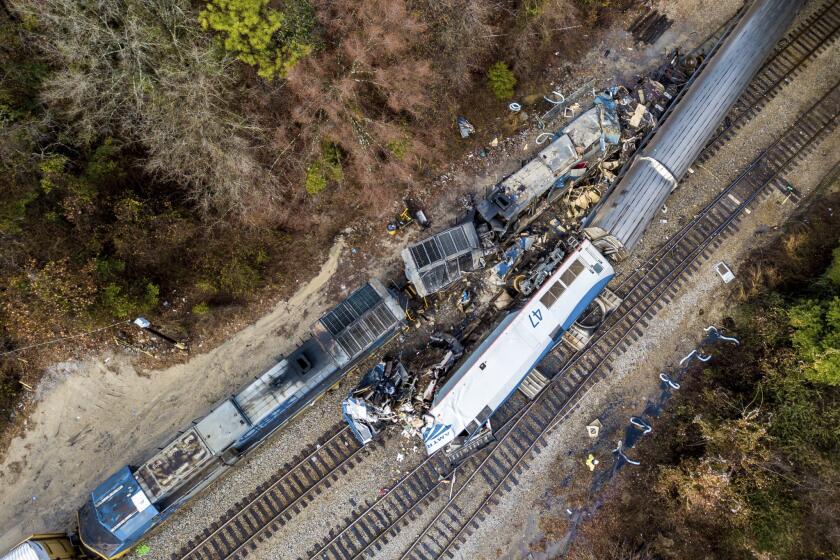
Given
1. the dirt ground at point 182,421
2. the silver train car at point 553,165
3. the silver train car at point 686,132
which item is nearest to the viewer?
the dirt ground at point 182,421

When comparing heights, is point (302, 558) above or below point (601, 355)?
above

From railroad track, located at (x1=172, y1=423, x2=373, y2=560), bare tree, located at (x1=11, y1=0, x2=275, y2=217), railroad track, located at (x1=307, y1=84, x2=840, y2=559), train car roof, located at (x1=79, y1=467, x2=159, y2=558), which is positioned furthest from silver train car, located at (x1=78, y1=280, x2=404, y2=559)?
bare tree, located at (x1=11, y1=0, x2=275, y2=217)

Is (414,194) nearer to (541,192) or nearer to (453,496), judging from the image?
(541,192)

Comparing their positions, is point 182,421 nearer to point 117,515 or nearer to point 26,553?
point 117,515

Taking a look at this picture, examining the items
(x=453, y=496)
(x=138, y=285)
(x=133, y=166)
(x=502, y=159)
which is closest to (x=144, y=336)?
(x=138, y=285)

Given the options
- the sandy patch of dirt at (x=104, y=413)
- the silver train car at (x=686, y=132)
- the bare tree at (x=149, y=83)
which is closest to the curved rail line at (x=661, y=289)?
the silver train car at (x=686, y=132)

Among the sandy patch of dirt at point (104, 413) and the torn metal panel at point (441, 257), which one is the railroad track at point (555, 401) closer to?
the torn metal panel at point (441, 257)
